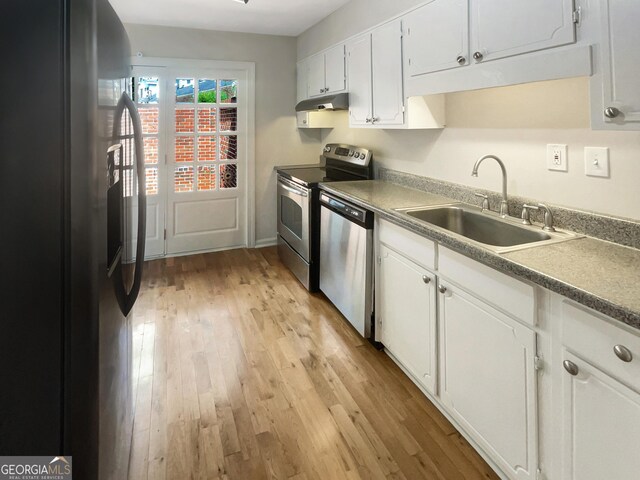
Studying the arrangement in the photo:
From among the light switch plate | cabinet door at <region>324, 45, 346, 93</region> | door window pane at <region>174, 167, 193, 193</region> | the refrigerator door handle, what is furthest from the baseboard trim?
the light switch plate

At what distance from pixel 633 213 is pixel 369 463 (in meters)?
1.42

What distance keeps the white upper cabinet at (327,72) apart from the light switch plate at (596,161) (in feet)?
6.66

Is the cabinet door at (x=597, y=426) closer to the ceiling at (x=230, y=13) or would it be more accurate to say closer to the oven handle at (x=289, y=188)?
the oven handle at (x=289, y=188)

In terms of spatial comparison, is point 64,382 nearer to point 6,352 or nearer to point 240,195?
point 6,352

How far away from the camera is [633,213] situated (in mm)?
1478

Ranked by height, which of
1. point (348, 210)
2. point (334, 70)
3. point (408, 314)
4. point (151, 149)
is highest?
point (334, 70)

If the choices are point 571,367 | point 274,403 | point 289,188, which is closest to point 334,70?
point 289,188

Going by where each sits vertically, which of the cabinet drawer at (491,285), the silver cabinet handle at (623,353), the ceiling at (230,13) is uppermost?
the ceiling at (230,13)

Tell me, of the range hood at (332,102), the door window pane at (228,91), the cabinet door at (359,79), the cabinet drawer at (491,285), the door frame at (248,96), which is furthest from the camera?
the door window pane at (228,91)

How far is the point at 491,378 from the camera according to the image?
147 centimetres

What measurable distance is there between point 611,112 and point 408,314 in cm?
122

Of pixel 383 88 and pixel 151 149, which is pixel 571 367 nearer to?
pixel 383 88

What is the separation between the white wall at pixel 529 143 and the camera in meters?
1.52

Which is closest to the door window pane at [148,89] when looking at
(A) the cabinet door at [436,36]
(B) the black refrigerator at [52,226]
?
(A) the cabinet door at [436,36]
